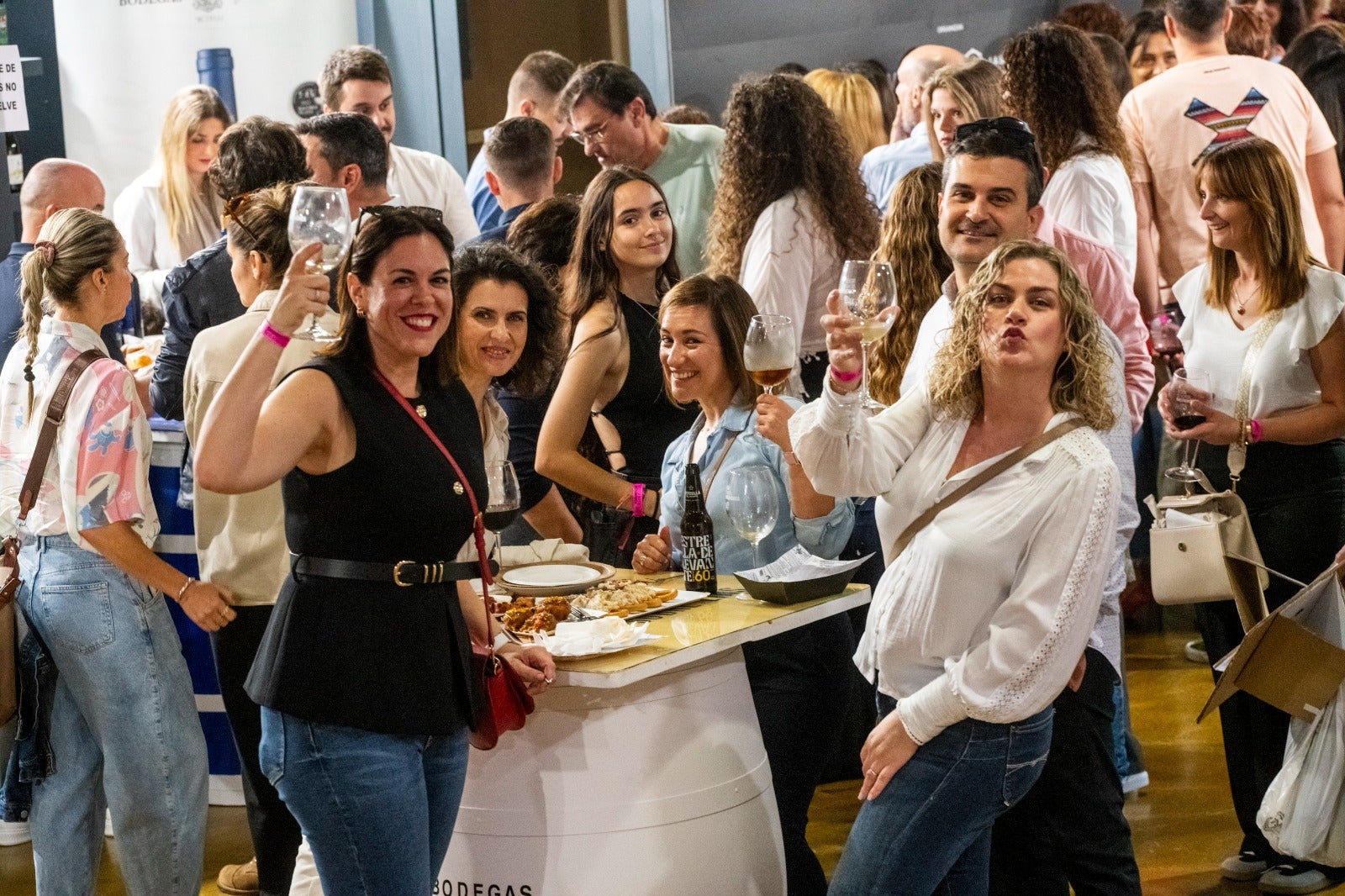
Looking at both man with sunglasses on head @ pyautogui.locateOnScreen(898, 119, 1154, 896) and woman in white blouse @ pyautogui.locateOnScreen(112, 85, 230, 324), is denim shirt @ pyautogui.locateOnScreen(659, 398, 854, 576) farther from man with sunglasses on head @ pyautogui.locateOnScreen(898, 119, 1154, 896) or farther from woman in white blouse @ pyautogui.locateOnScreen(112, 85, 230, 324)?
woman in white blouse @ pyautogui.locateOnScreen(112, 85, 230, 324)

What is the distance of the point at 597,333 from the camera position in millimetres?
3914

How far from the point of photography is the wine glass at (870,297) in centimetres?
252

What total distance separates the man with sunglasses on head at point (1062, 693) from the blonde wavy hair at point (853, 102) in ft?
10.6

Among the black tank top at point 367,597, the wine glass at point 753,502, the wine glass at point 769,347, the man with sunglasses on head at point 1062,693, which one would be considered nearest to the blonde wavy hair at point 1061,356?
the man with sunglasses on head at point 1062,693

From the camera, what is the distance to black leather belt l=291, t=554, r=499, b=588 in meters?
2.39

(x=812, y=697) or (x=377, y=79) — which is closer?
(x=812, y=697)

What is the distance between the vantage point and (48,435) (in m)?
3.35

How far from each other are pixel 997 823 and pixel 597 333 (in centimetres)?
155

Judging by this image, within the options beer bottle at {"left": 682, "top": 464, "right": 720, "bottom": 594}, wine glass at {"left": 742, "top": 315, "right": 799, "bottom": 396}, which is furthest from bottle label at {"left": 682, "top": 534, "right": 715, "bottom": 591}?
wine glass at {"left": 742, "top": 315, "right": 799, "bottom": 396}

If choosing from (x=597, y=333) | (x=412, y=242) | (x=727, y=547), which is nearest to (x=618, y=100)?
(x=597, y=333)

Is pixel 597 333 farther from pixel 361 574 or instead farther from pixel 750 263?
pixel 361 574

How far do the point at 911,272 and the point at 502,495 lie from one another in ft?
3.92

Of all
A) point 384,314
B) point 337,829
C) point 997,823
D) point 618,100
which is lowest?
point 997,823

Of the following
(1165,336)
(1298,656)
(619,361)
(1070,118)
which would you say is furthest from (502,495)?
(1165,336)
